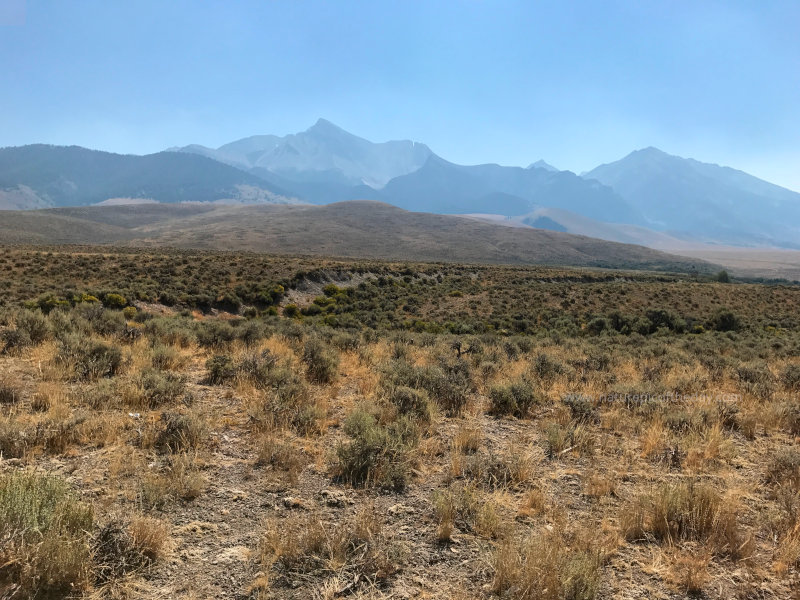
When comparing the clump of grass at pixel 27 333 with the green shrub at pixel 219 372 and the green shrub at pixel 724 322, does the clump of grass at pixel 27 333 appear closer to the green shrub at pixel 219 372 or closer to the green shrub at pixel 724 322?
the green shrub at pixel 219 372

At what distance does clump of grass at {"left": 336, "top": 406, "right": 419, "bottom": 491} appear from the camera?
186 inches

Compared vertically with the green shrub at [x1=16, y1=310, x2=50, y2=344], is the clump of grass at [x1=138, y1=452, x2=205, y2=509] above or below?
below

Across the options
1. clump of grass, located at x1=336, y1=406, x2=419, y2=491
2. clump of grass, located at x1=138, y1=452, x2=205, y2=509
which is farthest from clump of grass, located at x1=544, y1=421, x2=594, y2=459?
clump of grass, located at x1=138, y1=452, x2=205, y2=509

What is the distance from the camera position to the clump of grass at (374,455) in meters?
4.73

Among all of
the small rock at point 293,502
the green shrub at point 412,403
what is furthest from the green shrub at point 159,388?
the green shrub at point 412,403

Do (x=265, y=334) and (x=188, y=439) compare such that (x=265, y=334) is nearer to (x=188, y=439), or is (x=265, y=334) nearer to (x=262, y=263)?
(x=188, y=439)

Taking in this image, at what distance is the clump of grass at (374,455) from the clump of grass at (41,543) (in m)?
2.47

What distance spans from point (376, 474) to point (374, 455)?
0.77 ft

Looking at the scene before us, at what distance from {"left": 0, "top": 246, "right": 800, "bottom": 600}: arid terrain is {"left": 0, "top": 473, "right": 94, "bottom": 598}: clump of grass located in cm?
2

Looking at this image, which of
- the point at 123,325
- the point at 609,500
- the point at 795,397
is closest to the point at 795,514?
the point at 609,500

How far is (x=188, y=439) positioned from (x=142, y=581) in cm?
228

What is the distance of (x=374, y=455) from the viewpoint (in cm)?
494

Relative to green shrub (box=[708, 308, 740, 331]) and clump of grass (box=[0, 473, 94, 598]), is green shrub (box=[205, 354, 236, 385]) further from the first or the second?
green shrub (box=[708, 308, 740, 331])

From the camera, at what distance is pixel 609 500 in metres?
4.49
